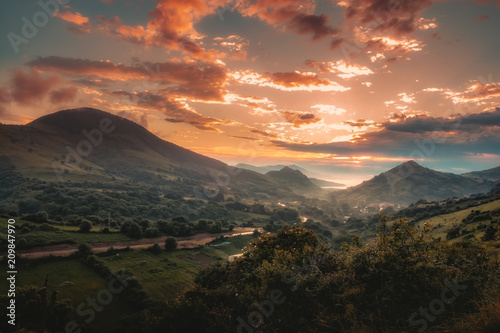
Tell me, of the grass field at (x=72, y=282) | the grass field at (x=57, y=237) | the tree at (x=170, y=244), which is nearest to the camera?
the grass field at (x=72, y=282)

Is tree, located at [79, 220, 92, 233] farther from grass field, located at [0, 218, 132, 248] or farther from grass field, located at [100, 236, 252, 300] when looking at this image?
grass field, located at [100, 236, 252, 300]

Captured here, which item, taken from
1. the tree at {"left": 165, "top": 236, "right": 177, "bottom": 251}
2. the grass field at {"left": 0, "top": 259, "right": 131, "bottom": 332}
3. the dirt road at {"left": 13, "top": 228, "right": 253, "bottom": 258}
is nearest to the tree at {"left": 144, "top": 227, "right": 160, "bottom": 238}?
the dirt road at {"left": 13, "top": 228, "right": 253, "bottom": 258}


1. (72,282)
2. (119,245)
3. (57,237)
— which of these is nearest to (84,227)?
(57,237)

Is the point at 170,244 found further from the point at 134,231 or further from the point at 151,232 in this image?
the point at 134,231

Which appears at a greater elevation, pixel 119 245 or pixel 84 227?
pixel 84 227

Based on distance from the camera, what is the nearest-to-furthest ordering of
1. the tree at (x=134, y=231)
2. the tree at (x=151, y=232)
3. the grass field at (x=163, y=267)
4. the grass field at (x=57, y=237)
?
the grass field at (x=163, y=267) → the grass field at (x=57, y=237) → the tree at (x=134, y=231) → the tree at (x=151, y=232)

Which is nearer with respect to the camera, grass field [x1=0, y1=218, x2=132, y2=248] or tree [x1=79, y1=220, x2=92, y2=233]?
grass field [x1=0, y1=218, x2=132, y2=248]

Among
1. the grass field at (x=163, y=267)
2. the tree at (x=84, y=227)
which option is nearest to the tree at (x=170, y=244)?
the grass field at (x=163, y=267)

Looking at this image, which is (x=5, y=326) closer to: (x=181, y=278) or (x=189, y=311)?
(x=189, y=311)

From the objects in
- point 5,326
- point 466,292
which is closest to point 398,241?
point 466,292

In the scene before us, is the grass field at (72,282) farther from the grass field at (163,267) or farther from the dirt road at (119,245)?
the grass field at (163,267)

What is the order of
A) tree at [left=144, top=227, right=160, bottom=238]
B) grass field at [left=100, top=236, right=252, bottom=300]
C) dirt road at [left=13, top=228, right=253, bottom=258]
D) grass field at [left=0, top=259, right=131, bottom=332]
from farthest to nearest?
tree at [left=144, top=227, right=160, bottom=238] < dirt road at [left=13, top=228, right=253, bottom=258] < grass field at [left=100, top=236, right=252, bottom=300] < grass field at [left=0, top=259, right=131, bottom=332]

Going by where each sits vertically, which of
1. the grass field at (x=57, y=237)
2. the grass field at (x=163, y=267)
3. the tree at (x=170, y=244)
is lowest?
the grass field at (x=163, y=267)

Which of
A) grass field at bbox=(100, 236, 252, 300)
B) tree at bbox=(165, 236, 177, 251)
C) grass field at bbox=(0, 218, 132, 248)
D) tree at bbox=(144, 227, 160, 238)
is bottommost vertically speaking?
grass field at bbox=(100, 236, 252, 300)
